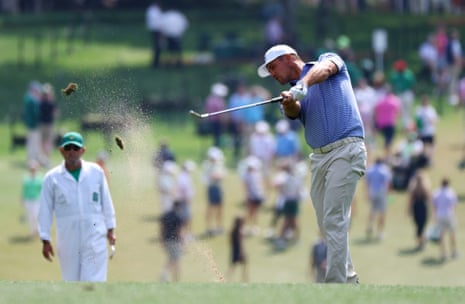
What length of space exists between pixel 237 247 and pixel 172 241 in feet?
5.00

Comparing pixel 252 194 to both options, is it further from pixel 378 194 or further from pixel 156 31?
pixel 156 31

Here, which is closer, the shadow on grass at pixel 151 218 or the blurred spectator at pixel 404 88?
the shadow on grass at pixel 151 218

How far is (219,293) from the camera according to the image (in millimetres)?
10320

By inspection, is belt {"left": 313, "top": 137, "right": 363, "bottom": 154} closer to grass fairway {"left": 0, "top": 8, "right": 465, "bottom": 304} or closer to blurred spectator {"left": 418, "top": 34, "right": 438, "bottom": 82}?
grass fairway {"left": 0, "top": 8, "right": 465, "bottom": 304}

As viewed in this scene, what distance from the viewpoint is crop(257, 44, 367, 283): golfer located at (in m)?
12.0

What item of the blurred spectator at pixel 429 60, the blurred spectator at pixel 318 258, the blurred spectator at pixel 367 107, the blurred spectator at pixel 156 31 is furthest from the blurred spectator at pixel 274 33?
the blurred spectator at pixel 318 258

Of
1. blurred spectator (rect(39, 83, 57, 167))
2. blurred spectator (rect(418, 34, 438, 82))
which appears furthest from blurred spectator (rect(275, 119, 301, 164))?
blurred spectator (rect(418, 34, 438, 82))

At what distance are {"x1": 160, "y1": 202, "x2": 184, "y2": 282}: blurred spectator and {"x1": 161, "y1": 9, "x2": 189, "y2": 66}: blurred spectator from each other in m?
14.2

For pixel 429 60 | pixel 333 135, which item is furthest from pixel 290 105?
pixel 429 60

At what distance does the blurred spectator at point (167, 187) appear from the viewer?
94.1 feet

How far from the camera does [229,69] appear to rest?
4247cm

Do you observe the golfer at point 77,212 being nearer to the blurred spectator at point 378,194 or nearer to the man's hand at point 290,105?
the man's hand at point 290,105

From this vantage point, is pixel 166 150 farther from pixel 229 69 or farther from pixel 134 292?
pixel 134 292

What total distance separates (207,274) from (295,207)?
9.25 feet
